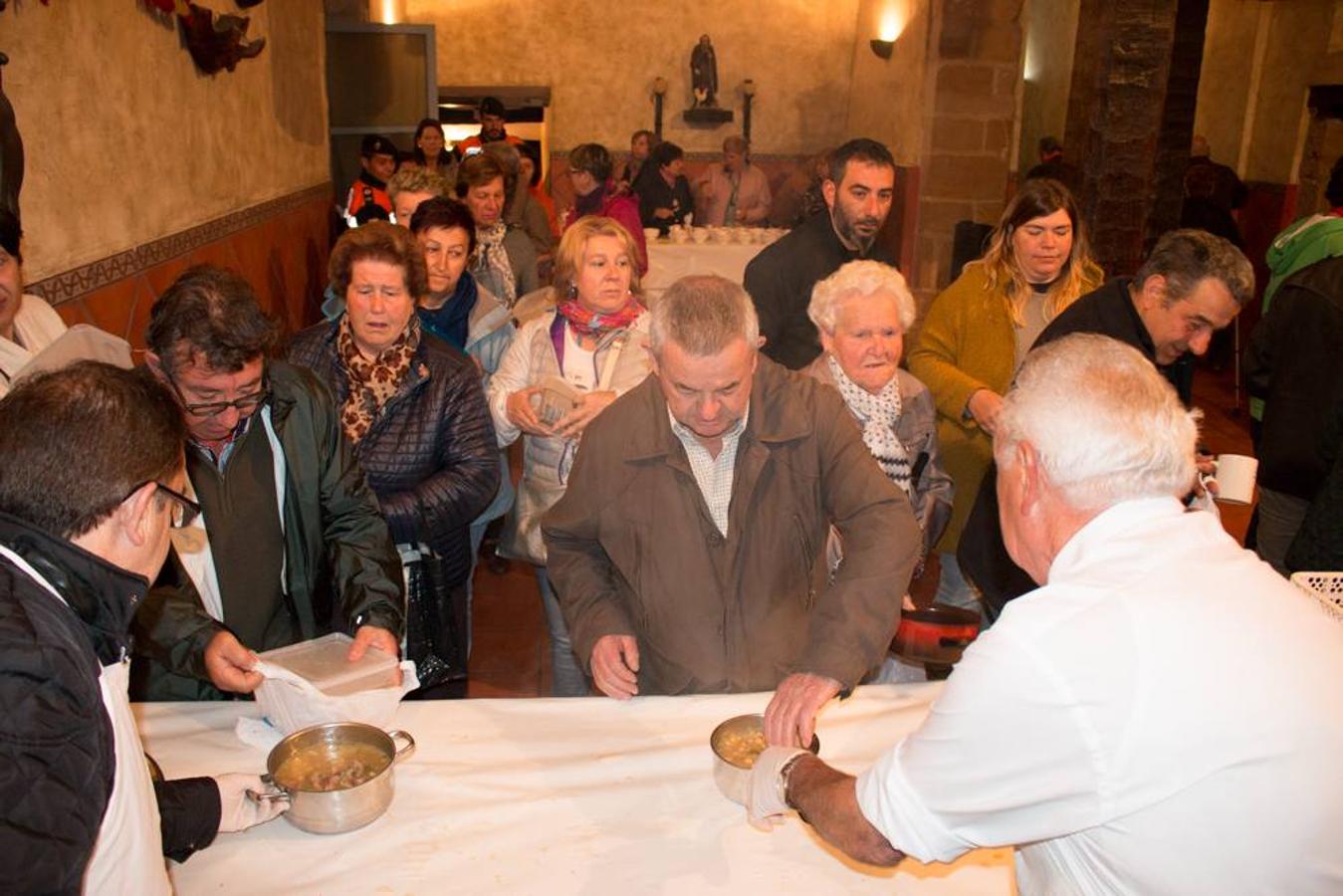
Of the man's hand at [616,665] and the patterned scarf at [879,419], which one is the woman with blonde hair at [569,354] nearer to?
the patterned scarf at [879,419]

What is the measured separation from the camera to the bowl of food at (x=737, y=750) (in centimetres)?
175

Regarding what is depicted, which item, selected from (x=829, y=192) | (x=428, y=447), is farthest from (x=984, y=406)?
(x=428, y=447)

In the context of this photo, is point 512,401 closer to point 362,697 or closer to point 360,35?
point 362,697

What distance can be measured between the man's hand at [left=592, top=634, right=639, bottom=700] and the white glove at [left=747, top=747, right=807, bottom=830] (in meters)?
0.43

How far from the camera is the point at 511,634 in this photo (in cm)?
446

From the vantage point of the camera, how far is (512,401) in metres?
3.14

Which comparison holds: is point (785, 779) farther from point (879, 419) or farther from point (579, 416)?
point (579, 416)

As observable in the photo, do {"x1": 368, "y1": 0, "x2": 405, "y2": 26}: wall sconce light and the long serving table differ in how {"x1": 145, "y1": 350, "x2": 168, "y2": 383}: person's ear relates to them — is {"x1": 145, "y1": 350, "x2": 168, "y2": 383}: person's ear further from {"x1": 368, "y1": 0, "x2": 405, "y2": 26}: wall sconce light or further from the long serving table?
{"x1": 368, "y1": 0, "x2": 405, "y2": 26}: wall sconce light

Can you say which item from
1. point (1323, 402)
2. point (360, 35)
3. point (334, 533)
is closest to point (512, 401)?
point (334, 533)

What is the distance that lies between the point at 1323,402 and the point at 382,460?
298 cm

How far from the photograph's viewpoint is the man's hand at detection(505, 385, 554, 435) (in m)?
3.08

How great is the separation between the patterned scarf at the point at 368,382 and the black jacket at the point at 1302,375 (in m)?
2.82

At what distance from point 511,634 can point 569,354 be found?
1624 millimetres

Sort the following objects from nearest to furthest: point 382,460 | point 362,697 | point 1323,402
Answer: point 362,697
point 382,460
point 1323,402
